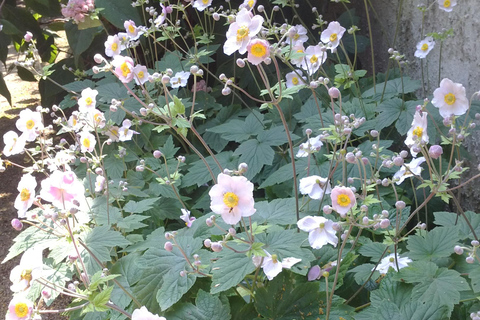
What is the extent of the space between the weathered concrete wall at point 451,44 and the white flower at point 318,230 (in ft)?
3.71

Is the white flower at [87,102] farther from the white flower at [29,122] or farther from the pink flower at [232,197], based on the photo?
the pink flower at [232,197]

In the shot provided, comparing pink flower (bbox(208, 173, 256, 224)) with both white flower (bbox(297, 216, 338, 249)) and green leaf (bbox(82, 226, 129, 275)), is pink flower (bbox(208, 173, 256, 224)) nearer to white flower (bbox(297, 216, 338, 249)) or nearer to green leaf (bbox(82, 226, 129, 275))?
white flower (bbox(297, 216, 338, 249))

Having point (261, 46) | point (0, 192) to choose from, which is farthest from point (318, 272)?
point (0, 192)

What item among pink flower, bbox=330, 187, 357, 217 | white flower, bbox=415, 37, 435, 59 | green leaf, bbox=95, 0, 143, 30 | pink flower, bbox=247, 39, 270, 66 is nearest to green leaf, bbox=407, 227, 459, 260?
pink flower, bbox=330, 187, 357, 217

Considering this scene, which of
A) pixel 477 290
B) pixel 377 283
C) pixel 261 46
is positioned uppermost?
pixel 261 46

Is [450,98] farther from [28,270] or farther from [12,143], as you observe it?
[12,143]

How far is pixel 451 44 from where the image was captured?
2.13m

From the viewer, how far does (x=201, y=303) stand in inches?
46.6

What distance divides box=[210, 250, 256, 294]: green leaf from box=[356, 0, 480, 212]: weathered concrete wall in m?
1.28

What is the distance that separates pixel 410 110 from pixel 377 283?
83cm

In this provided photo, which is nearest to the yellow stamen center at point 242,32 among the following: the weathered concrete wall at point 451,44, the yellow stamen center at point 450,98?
the yellow stamen center at point 450,98

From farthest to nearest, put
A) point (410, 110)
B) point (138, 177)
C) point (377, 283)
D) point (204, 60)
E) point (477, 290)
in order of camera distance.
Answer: point (204, 60) < point (138, 177) < point (410, 110) < point (377, 283) < point (477, 290)

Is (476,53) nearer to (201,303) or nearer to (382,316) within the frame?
(382,316)

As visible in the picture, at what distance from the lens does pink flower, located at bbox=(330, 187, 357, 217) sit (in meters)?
1.01
